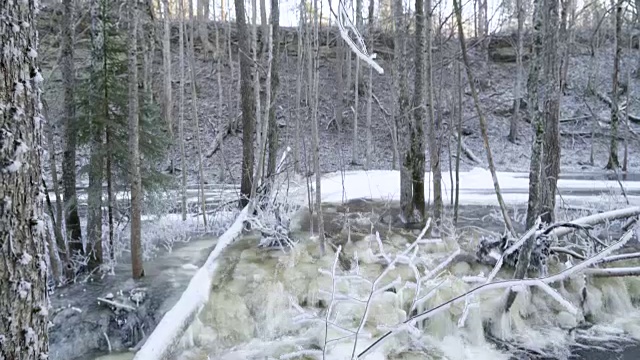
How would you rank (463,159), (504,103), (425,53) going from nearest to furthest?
(425,53) → (463,159) → (504,103)

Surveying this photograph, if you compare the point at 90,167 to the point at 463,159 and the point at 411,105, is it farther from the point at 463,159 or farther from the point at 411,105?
the point at 463,159

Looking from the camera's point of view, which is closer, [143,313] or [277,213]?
[143,313]

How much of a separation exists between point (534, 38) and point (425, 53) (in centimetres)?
278

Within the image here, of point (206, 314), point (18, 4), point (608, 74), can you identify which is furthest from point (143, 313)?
point (608, 74)

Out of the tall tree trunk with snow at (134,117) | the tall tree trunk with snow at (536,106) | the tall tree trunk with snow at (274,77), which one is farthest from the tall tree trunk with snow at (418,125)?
the tall tree trunk with snow at (134,117)

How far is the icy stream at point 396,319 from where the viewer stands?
648 centimetres

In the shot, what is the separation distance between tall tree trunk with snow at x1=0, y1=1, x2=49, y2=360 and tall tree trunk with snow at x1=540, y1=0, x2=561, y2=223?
7150mm

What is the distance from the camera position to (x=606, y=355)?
6.49 metres

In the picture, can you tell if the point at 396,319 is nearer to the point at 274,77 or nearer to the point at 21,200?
the point at 21,200

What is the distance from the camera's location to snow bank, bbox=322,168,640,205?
1443cm

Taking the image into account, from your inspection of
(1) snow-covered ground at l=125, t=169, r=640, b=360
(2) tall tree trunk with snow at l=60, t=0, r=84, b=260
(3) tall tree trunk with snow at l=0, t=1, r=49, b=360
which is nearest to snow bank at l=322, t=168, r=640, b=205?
(1) snow-covered ground at l=125, t=169, r=640, b=360

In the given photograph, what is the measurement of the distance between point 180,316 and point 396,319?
3.04m

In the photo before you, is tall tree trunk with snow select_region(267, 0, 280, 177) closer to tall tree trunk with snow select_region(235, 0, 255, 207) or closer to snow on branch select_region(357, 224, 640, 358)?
tall tree trunk with snow select_region(235, 0, 255, 207)

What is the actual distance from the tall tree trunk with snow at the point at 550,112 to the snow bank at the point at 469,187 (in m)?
4.07
